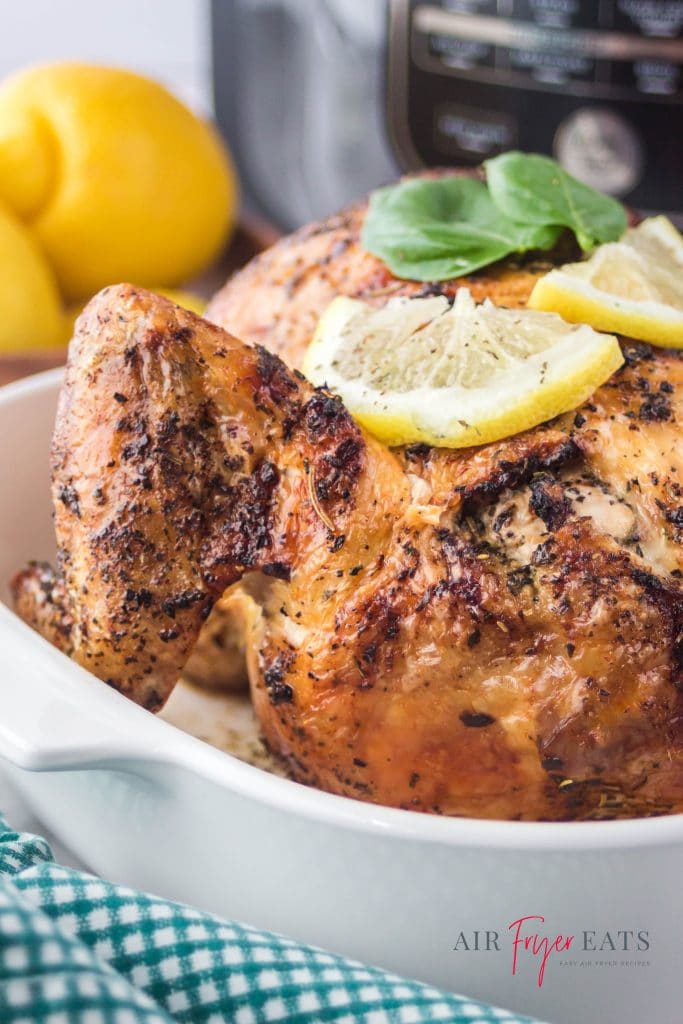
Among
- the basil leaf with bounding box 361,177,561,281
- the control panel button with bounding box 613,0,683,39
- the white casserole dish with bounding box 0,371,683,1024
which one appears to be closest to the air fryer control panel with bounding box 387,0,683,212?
the control panel button with bounding box 613,0,683,39

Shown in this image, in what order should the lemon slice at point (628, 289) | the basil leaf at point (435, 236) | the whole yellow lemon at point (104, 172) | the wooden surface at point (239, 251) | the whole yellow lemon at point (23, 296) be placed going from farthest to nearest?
1. the wooden surface at point (239, 251)
2. the whole yellow lemon at point (104, 172)
3. the whole yellow lemon at point (23, 296)
4. the basil leaf at point (435, 236)
5. the lemon slice at point (628, 289)

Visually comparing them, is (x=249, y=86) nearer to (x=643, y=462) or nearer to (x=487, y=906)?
(x=643, y=462)

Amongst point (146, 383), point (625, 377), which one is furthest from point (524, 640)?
point (146, 383)

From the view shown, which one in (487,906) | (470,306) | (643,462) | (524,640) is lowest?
(487,906)

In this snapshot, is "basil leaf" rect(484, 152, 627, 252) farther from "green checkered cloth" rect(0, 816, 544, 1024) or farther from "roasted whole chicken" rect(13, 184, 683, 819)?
"green checkered cloth" rect(0, 816, 544, 1024)

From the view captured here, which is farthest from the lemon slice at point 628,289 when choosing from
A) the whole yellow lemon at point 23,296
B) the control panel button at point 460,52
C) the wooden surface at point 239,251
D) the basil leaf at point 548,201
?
the wooden surface at point 239,251

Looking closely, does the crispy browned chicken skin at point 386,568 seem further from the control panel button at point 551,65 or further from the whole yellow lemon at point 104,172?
the whole yellow lemon at point 104,172

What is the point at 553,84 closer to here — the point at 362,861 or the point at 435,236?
the point at 435,236
